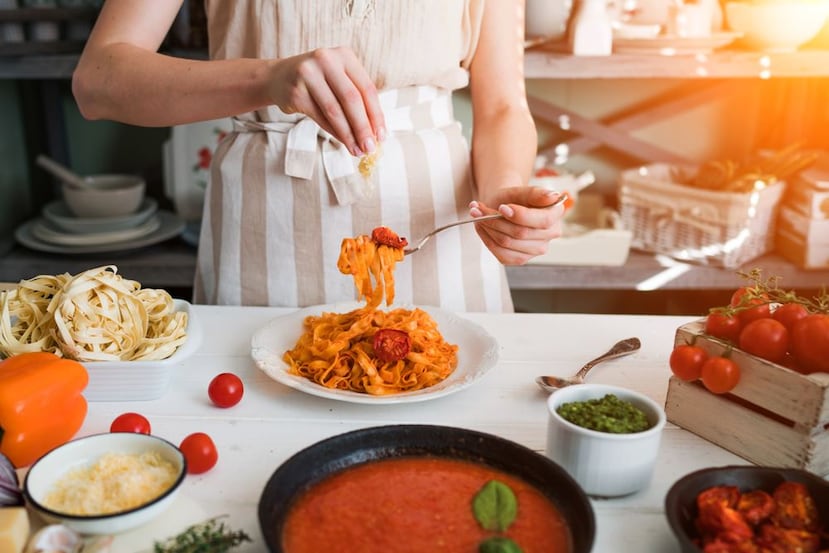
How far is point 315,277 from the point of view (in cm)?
196

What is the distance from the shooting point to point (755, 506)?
1.01 meters

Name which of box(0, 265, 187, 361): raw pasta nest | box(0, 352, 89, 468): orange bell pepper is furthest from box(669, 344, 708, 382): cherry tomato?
box(0, 352, 89, 468): orange bell pepper

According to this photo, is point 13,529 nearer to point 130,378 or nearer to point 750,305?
point 130,378

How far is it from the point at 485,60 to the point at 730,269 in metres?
1.52

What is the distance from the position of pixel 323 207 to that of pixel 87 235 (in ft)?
5.04

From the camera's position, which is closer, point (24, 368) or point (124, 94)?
point (24, 368)

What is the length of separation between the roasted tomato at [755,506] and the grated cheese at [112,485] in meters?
0.72

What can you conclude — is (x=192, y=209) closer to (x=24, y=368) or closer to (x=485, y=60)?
(x=485, y=60)

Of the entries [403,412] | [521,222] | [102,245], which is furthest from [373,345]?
[102,245]

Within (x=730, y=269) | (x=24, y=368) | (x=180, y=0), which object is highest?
(x=180, y=0)

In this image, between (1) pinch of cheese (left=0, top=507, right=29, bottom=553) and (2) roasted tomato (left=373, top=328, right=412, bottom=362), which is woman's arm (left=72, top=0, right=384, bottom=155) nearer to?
(2) roasted tomato (left=373, top=328, right=412, bottom=362)

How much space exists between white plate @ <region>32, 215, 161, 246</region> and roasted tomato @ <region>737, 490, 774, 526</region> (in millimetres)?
2615

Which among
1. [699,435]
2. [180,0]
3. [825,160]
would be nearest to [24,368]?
[180,0]

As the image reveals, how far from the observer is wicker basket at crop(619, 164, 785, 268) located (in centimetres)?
302
